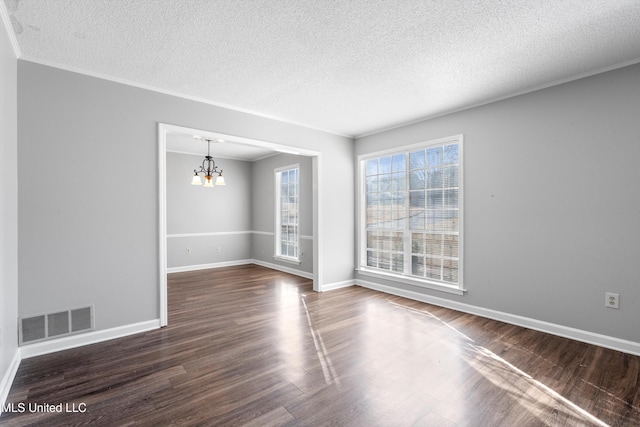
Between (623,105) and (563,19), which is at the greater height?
(563,19)

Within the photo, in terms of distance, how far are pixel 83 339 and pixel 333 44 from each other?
3552 millimetres

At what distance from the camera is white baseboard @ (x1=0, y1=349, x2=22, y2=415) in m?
2.05

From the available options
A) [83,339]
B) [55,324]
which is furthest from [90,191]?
[83,339]

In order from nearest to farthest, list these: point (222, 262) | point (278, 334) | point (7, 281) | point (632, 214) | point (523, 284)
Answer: point (7, 281)
point (632, 214)
point (278, 334)
point (523, 284)
point (222, 262)

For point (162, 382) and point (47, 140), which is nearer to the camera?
point (162, 382)

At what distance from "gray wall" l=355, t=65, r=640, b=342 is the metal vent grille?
4171mm

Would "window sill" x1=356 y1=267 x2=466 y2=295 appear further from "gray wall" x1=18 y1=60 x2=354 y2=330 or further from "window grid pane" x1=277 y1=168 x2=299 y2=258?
"gray wall" x1=18 y1=60 x2=354 y2=330

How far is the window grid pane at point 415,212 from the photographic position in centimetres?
417

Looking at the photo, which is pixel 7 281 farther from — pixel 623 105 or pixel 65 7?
pixel 623 105

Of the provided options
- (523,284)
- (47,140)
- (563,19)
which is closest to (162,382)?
(47,140)

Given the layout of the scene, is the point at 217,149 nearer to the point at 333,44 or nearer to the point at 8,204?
the point at 8,204

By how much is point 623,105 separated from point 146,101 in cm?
472

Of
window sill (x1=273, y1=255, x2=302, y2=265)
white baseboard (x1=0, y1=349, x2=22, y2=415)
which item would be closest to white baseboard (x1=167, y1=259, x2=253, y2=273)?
window sill (x1=273, y1=255, x2=302, y2=265)

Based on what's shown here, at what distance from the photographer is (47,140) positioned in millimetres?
2816
